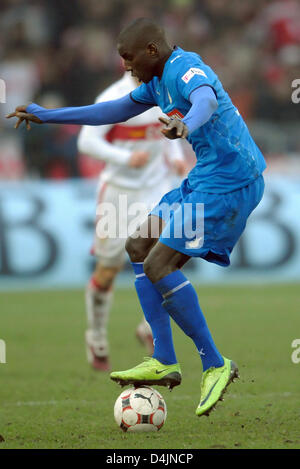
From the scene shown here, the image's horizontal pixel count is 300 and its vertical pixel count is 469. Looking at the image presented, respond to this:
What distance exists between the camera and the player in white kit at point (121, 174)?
7.22 m

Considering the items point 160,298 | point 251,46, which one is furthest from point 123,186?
point 251,46

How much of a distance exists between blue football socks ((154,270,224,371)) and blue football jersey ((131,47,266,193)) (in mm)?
517

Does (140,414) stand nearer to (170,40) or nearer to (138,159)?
(138,159)

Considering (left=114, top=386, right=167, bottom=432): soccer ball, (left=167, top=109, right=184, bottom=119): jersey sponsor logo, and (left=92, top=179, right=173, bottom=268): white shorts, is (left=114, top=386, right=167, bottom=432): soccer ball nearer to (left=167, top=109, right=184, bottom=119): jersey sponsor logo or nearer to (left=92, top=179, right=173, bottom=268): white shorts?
(left=167, top=109, right=184, bottom=119): jersey sponsor logo

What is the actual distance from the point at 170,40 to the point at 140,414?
975 centimetres

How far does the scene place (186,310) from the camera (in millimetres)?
4707

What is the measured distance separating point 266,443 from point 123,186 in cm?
363

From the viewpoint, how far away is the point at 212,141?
4715mm

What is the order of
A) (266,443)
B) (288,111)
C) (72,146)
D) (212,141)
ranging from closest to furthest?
(266,443)
(212,141)
(72,146)
(288,111)

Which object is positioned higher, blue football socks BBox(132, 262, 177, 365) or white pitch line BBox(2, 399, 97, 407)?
blue football socks BBox(132, 262, 177, 365)

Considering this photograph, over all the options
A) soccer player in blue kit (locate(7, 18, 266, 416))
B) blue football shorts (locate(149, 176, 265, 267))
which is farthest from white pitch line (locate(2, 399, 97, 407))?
blue football shorts (locate(149, 176, 265, 267))

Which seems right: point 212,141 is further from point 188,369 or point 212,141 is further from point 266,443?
point 188,369

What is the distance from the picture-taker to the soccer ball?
183 inches

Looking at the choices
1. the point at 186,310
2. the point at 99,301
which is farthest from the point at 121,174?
the point at 186,310
